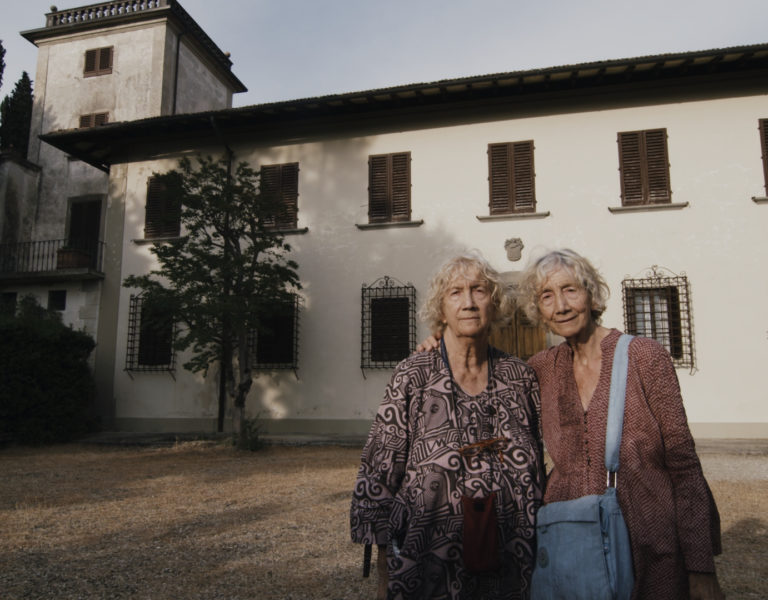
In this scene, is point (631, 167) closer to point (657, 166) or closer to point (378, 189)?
point (657, 166)

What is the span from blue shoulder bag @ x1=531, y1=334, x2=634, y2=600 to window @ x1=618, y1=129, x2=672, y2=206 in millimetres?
10097

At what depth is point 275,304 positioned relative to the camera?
10852 millimetres

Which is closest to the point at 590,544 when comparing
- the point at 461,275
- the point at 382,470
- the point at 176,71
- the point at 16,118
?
the point at 382,470

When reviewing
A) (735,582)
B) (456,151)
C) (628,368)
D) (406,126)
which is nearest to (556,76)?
(456,151)

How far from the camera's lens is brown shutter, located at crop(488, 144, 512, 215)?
449 inches

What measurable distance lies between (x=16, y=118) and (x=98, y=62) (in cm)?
553

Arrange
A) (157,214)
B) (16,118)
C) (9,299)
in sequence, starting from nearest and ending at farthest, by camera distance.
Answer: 1. (157,214)
2. (9,299)
3. (16,118)

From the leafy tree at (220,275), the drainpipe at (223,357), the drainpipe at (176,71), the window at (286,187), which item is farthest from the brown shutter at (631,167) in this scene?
the drainpipe at (176,71)

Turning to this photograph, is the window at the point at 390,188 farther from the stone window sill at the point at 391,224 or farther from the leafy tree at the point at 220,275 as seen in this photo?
the leafy tree at the point at 220,275

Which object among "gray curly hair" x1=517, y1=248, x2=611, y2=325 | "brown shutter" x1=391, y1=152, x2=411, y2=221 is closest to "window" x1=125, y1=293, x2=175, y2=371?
"brown shutter" x1=391, y1=152, x2=411, y2=221

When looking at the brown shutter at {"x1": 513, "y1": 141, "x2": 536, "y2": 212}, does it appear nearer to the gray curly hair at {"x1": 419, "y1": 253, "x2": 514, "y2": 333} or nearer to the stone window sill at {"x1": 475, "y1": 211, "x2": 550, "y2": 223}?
the stone window sill at {"x1": 475, "y1": 211, "x2": 550, "y2": 223}

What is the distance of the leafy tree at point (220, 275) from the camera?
9.91m

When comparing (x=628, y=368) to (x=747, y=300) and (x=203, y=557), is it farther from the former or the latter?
(x=747, y=300)

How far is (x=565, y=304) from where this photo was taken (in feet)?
6.84
